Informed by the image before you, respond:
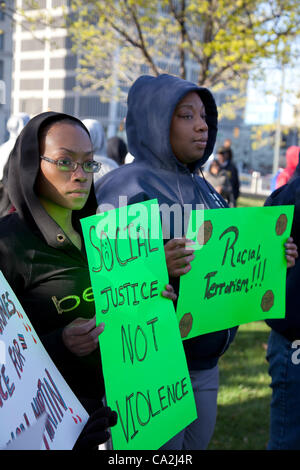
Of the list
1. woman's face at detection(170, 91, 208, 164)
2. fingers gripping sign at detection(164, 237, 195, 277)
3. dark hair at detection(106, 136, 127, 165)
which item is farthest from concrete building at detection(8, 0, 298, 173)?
fingers gripping sign at detection(164, 237, 195, 277)

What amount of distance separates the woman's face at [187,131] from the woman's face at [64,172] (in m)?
0.75

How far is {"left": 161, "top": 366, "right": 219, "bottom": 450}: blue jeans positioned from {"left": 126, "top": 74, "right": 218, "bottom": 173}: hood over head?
92cm

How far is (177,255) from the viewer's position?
2332 mm

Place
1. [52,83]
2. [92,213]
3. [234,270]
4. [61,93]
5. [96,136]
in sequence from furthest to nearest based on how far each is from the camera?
[52,83] < [61,93] < [96,136] < [234,270] < [92,213]

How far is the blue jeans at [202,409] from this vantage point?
266 centimetres

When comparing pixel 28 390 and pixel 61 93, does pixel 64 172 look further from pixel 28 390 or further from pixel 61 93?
pixel 61 93

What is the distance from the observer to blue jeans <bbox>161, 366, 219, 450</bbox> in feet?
8.73

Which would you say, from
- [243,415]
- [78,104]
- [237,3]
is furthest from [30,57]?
[243,415]

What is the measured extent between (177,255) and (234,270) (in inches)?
16.1

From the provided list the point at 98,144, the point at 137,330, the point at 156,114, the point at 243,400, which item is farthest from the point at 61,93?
the point at 137,330

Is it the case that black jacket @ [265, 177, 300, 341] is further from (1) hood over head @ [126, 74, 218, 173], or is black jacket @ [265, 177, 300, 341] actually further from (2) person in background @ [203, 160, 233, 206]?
(2) person in background @ [203, 160, 233, 206]

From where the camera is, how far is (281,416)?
307cm

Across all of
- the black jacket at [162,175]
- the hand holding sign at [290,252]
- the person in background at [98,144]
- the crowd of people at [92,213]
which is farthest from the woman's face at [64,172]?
the person in background at [98,144]
